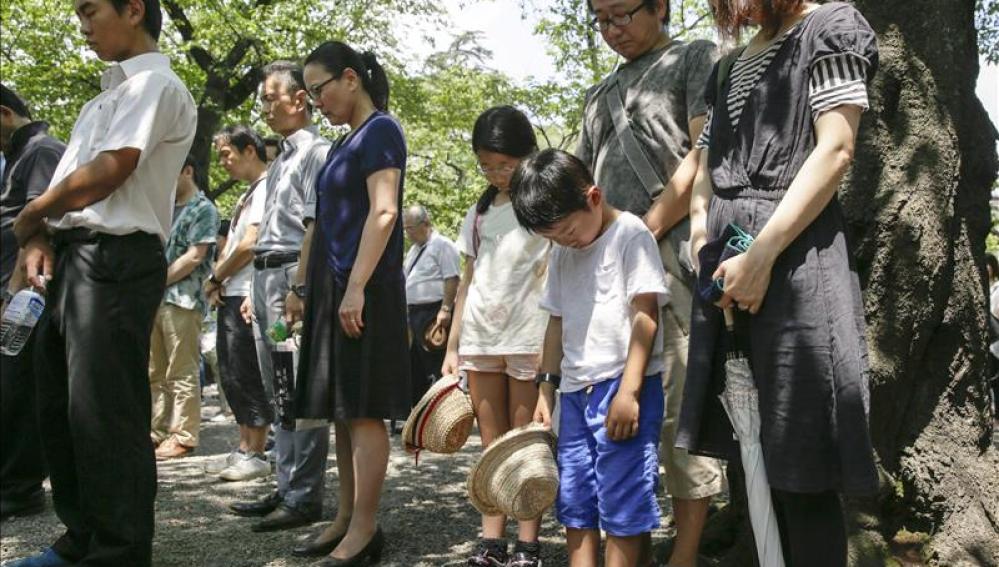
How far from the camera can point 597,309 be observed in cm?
322

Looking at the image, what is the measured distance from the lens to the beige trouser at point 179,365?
290 inches

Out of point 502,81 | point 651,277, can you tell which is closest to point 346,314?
point 651,277

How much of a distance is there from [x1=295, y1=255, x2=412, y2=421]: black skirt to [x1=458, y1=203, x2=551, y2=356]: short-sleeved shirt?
1.08ft

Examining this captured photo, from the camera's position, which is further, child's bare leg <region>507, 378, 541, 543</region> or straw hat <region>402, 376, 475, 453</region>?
child's bare leg <region>507, 378, 541, 543</region>

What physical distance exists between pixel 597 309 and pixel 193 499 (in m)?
3.26

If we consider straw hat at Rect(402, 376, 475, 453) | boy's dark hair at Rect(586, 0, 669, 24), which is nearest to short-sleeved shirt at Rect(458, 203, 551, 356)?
straw hat at Rect(402, 376, 475, 453)

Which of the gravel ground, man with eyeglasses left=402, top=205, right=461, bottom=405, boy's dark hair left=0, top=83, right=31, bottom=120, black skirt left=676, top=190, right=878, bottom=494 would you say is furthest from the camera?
man with eyeglasses left=402, top=205, right=461, bottom=405

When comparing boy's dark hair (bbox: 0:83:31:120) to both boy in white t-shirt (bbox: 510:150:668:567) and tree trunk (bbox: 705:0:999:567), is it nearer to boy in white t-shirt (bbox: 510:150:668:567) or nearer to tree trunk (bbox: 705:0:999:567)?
boy in white t-shirt (bbox: 510:150:668:567)

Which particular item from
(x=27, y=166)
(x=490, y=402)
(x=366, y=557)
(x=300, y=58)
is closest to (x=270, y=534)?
(x=366, y=557)

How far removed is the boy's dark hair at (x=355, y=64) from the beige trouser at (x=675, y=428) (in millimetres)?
1597

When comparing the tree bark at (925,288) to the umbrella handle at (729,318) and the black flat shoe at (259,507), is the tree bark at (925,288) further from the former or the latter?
the black flat shoe at (259,507)

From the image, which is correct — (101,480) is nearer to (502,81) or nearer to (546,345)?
(546,345)

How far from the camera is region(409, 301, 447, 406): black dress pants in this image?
9.39 meters

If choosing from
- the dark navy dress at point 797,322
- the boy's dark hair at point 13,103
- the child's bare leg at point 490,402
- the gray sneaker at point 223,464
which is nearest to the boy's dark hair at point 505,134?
the child's bare leg at point 490,402
